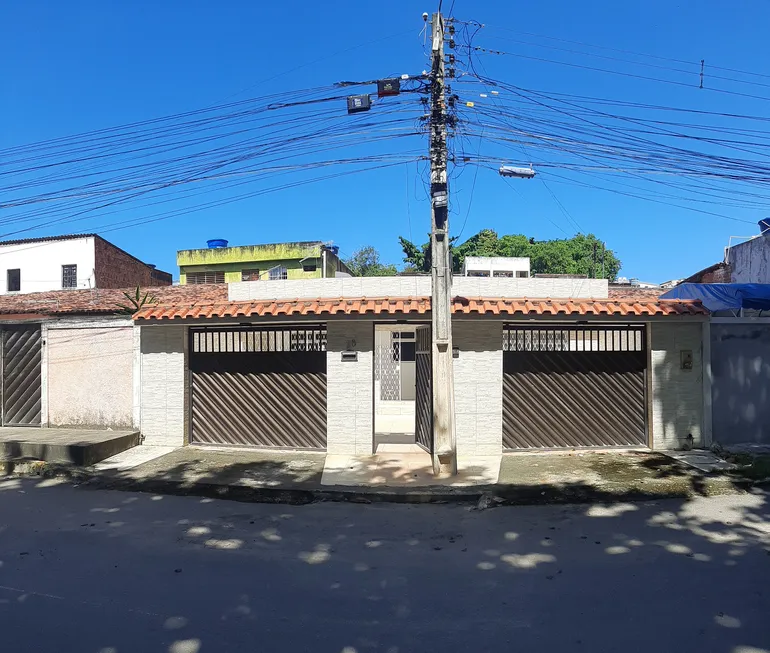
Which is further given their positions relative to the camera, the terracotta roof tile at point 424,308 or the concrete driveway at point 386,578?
the terracotta roof tile at point 424,308

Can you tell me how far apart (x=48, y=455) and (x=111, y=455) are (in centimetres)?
88

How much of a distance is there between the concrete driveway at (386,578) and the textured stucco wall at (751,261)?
9533 mm

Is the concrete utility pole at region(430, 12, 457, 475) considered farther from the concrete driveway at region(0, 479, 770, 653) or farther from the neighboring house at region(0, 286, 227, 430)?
the neighboring house at region(0, 286, 227, 430)

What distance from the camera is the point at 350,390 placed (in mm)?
9320

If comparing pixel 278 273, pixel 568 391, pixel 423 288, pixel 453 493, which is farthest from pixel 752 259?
pixel 278 273

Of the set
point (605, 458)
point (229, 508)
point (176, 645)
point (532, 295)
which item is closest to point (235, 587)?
point (176, 645)

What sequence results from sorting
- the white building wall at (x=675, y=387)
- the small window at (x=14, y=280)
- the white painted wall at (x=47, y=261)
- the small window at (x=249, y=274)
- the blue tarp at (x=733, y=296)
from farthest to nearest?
the small window at (x=249, y=274), the small window at (x=14, y=280), the white painted wall at (x=47, y=261), the white building wall at (x=675, y=387), the blue tarp at (x=733, y=296)

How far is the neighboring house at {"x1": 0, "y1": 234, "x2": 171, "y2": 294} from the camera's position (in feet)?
83.7

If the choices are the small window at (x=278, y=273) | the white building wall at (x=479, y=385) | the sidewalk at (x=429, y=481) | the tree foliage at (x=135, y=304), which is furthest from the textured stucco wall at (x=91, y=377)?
the small window at (x=278, y=273)

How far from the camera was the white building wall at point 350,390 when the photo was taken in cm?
930

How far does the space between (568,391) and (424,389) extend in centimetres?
240

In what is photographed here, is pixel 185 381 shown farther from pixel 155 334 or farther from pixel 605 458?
pixel 605 458

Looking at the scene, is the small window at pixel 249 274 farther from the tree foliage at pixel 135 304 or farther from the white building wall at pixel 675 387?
the white building wall at pixel 675 387

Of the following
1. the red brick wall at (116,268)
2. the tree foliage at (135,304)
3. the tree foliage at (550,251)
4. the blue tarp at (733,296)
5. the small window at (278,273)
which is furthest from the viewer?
the tree foliage at (550,251)
